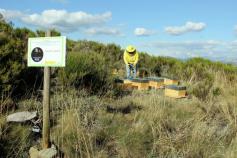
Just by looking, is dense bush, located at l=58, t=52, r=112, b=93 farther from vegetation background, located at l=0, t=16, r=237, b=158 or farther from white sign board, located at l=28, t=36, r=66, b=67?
white sign board, located at l=28, t=36, r=66, b=67

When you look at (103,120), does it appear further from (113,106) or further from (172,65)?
(172,65)

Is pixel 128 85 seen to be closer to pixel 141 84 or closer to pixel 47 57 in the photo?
pixel 141 84

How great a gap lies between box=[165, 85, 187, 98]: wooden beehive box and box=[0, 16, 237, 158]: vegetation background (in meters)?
0.42

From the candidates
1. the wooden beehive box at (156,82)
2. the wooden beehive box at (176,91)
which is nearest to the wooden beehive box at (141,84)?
the wooden beehive box at (156,82)

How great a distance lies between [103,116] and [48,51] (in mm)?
2089

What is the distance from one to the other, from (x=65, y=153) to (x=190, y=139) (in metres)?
1.67

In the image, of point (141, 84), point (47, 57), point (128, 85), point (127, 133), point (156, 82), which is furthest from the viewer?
point (156, 82)

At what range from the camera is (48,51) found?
5.35m

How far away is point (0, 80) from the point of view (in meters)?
6.98

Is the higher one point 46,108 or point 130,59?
point 130,59

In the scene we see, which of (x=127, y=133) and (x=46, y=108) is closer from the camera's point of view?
(x=46, y=108)

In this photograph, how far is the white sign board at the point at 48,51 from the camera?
5.21m

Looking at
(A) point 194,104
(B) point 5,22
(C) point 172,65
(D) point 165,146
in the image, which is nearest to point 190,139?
(D) point 165,146

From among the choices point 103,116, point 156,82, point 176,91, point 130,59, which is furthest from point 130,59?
point 103,116
